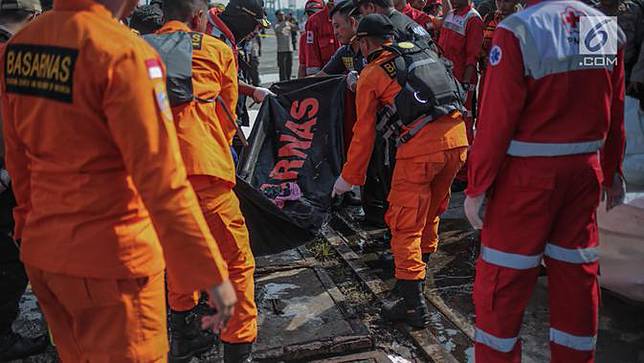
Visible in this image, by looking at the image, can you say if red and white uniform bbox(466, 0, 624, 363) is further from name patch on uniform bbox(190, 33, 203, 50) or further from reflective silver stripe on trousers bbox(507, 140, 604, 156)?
name patch on uniform bbox(190, 33, 203, 50)

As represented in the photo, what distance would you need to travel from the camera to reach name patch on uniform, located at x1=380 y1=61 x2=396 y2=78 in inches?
135

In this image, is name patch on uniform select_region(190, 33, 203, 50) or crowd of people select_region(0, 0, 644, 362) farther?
name patch on uniform select_region(190, 33, 203, 50)

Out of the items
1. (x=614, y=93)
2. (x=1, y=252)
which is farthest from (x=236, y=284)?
(x=614, y=93)

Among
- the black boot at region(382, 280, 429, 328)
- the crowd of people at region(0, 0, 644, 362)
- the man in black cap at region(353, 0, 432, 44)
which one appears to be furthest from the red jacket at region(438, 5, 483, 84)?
the black boot at region(382, 280, 429, 328)

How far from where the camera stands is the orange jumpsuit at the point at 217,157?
279 cm

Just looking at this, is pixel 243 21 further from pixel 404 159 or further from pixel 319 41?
pixel 319 41

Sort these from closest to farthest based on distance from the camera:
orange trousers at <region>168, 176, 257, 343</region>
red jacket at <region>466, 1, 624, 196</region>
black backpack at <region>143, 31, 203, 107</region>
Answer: red jacket at <region>466, 1, 624, 196</region> → black backpack at <region>143, 31, 203, 107</region> → orange trousers at <region>168, 176, 257, 343</region>

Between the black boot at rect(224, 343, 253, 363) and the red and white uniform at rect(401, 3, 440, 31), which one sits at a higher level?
the red and white uniform at rect(401, 3, 440, 31)

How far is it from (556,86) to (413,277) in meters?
1.63

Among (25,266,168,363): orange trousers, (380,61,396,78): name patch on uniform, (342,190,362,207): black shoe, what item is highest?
(380,61,396,78): name patch on uniform

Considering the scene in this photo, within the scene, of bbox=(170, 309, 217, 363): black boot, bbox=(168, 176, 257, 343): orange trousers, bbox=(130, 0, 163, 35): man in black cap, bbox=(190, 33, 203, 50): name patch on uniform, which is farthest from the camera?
bbox=(130, 0, 163, 35): man in black cap

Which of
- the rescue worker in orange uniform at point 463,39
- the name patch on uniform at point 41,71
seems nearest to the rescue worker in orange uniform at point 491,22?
the rescue worker in orange uniform at point 463,39

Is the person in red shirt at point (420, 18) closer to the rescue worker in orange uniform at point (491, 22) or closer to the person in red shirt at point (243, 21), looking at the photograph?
the rescue worker in orange uniform at point (491, 22)

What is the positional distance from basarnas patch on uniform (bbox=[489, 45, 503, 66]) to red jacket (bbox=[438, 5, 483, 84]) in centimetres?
425
